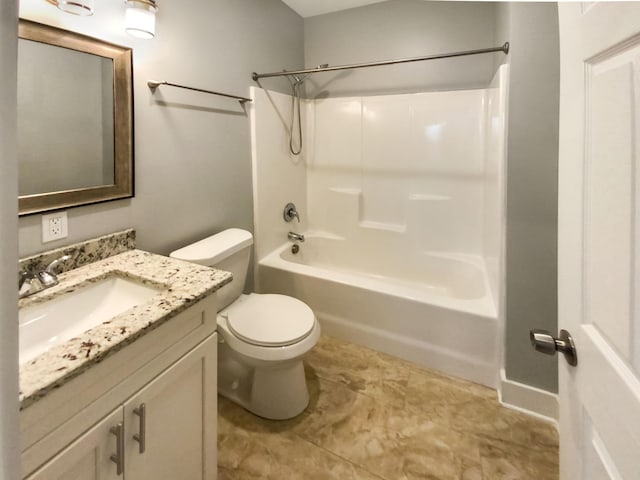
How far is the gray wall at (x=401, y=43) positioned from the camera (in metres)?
2.36

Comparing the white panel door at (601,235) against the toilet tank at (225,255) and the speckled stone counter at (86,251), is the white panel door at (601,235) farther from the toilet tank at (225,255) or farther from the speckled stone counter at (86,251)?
the speckled stone counter at (86,251)

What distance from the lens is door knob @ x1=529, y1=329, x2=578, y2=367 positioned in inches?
27.3

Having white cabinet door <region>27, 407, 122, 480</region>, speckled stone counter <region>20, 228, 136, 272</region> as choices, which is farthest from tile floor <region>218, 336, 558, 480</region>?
speckled stone counter <region>20, 228, 136, 272</region>

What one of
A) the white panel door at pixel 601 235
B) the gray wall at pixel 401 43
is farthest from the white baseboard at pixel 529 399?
the gray wall at pixel 401 43

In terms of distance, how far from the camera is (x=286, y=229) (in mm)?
2816

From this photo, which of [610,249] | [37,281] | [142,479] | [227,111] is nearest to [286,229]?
[227,111]

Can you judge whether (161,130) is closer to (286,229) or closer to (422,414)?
(286,229)

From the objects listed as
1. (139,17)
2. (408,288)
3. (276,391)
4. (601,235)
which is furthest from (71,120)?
(408,288)

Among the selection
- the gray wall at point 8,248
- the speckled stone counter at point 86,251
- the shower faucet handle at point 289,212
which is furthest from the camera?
the shower faucet handle at point 289,212

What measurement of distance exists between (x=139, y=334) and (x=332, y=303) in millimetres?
1566

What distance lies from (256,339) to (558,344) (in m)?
1.19

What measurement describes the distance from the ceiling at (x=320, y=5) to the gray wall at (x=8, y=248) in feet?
9.28

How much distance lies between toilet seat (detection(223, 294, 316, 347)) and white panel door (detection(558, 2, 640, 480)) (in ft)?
3.61

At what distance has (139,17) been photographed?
136 cm
